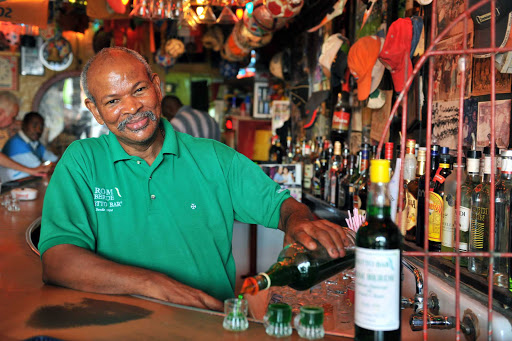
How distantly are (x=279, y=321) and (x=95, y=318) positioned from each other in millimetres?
388

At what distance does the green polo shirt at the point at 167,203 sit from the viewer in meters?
1.62

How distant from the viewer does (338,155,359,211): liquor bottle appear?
A: 2953mm

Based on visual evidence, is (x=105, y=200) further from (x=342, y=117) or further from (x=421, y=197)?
(x=342, y=117)

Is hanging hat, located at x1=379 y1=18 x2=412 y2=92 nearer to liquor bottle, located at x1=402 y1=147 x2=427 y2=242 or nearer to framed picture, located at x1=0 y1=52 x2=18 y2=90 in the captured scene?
liquor bottle, located at x1=402 y1=147 x2=427 y2=242

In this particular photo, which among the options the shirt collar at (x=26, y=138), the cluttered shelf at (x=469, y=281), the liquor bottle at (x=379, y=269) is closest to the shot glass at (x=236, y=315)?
the liquor bottle at (x=379, y=269)

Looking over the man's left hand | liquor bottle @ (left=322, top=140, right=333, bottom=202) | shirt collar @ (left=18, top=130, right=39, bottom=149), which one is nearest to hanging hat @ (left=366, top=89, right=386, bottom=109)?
liquor bottle @ (left=322, top=140, right=333, bottom=202)

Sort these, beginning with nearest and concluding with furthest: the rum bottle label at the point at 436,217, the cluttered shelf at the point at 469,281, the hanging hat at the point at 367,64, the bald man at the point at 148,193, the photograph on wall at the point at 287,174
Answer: the cluttered shelf at the point at 469,281 → the bald man at the point at 148,193 → the rum bottle label at the point at 436,217 → the hanging hat at the point at 367,64 → the photograph on wall at the point at 287,174

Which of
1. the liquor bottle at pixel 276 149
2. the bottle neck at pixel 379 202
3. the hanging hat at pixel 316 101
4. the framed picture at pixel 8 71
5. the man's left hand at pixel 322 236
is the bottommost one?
the man's left hand at pixel 322 236

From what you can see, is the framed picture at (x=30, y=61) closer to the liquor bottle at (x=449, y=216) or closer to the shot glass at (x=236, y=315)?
the liquor bottle at (x=449, y=216)

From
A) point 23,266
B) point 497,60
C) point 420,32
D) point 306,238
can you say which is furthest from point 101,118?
point 420,32

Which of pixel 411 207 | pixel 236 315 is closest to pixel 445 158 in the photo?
pixel 411 207

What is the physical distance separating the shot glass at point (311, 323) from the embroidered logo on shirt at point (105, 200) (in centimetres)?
87

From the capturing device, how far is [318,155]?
13.3ft

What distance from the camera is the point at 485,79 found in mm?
1954
